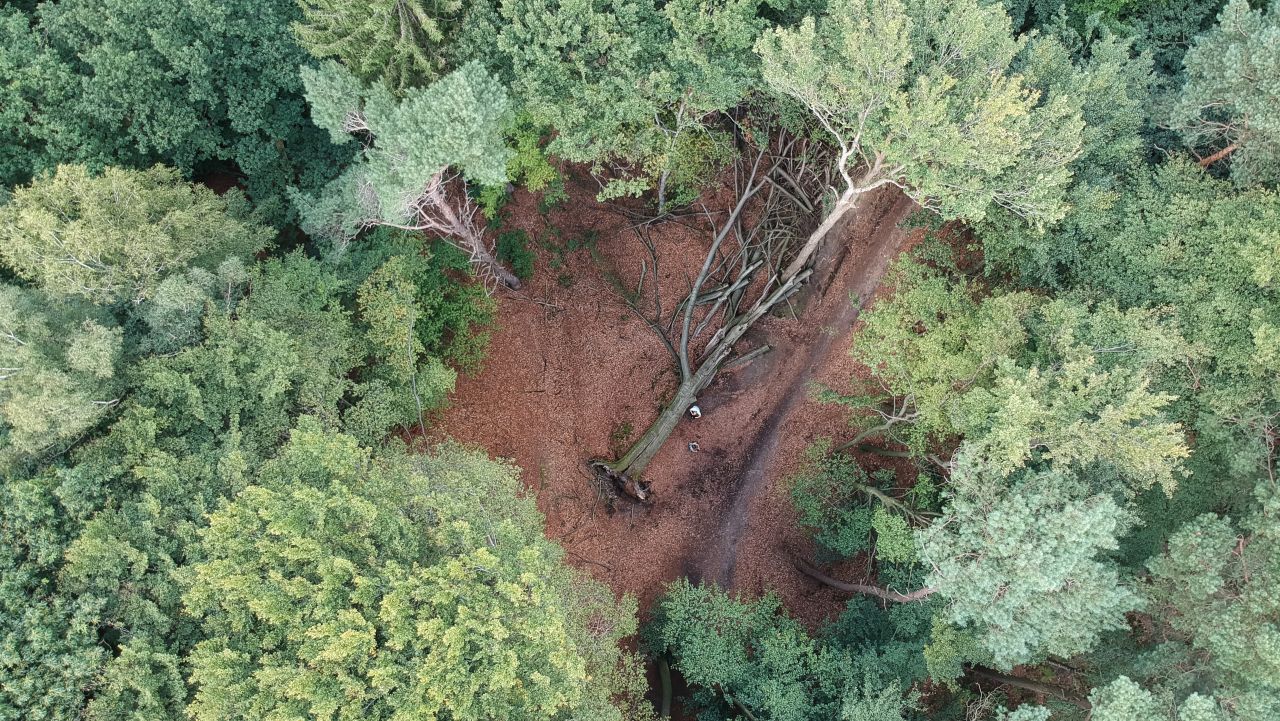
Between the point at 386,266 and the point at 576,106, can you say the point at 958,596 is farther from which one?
the point at 386,266

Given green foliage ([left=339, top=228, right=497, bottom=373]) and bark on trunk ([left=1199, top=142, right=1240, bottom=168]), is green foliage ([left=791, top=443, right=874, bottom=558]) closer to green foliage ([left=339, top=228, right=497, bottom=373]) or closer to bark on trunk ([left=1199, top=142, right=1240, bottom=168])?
green foliage ([left=339, top=228, right=497, bottom=373])

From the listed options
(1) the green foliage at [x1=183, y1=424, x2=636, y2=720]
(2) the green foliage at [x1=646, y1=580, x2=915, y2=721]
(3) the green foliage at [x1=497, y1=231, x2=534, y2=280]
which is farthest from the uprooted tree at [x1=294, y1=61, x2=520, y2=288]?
(2) the green foliage at [x1=646, y1=580, x2=915, y2=721]

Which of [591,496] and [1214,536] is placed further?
[591,496]

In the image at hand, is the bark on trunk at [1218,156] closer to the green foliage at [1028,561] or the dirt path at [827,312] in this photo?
the dirt path at [827,312]

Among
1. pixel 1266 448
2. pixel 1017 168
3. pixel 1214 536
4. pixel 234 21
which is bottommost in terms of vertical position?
pixel 1214 536

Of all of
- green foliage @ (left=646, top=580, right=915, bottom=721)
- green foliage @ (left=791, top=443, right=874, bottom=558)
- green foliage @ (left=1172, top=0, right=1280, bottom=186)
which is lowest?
green foliage @ (left=646, top=580, right=915, bottom=721)

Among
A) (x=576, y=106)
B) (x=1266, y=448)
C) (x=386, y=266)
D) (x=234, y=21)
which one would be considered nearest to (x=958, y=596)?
(x=1266, y=448)
